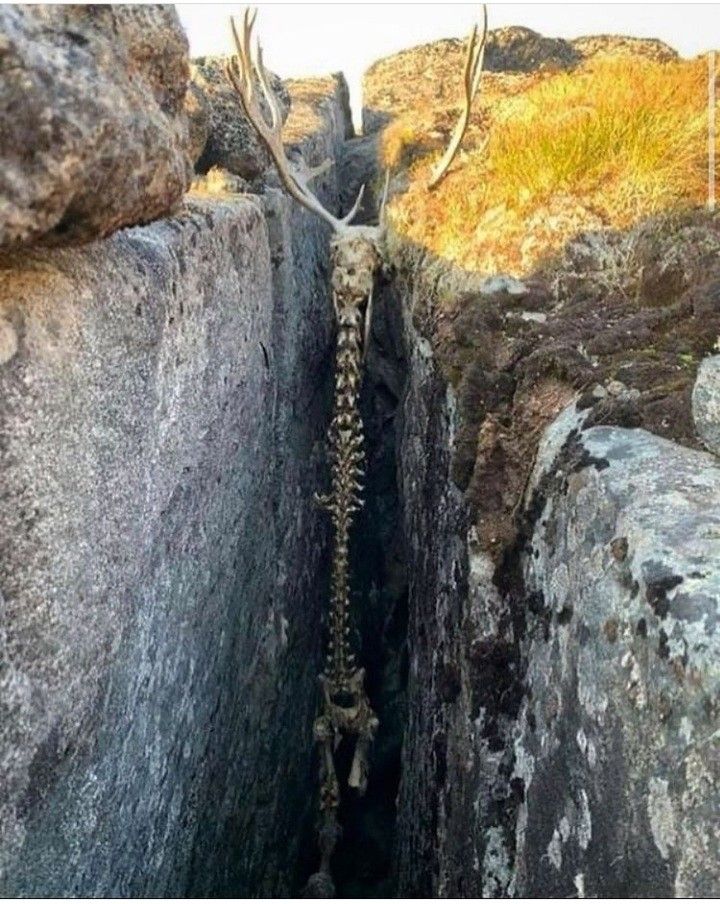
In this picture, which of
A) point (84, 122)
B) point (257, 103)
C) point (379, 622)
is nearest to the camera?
point (84, 122)

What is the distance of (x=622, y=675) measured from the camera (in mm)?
2439

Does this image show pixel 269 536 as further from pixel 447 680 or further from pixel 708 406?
pixel 708 406

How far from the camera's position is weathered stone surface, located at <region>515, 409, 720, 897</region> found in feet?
6.82

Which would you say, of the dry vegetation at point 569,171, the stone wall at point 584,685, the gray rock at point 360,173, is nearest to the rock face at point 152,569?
the stone wall at point 584,685

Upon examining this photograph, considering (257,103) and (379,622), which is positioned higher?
(257,103)

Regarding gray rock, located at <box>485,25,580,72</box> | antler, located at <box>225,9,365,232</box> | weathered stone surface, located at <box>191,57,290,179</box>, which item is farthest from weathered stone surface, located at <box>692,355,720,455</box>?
gray rock, located at <box>485,25,580,72</box>

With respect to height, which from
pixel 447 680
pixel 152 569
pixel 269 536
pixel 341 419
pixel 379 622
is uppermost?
pixel 341 419

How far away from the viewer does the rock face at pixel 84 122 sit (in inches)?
75.7

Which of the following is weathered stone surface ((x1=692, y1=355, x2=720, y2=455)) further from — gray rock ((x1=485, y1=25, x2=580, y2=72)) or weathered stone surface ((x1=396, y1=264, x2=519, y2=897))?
gray rock ((x1=485, y1=25, x2=580, y2=72))

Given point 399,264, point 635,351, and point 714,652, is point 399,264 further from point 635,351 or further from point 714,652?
point 714,652

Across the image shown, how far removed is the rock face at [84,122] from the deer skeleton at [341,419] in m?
3.74

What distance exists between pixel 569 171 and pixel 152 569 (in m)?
4.05

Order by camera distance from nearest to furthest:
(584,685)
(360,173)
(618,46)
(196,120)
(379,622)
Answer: (584,685) → (196,120) → (379,622) → (360,173) → (618,46)

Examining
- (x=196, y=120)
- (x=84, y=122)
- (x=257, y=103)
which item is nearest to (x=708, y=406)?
(x=84, y=122)
